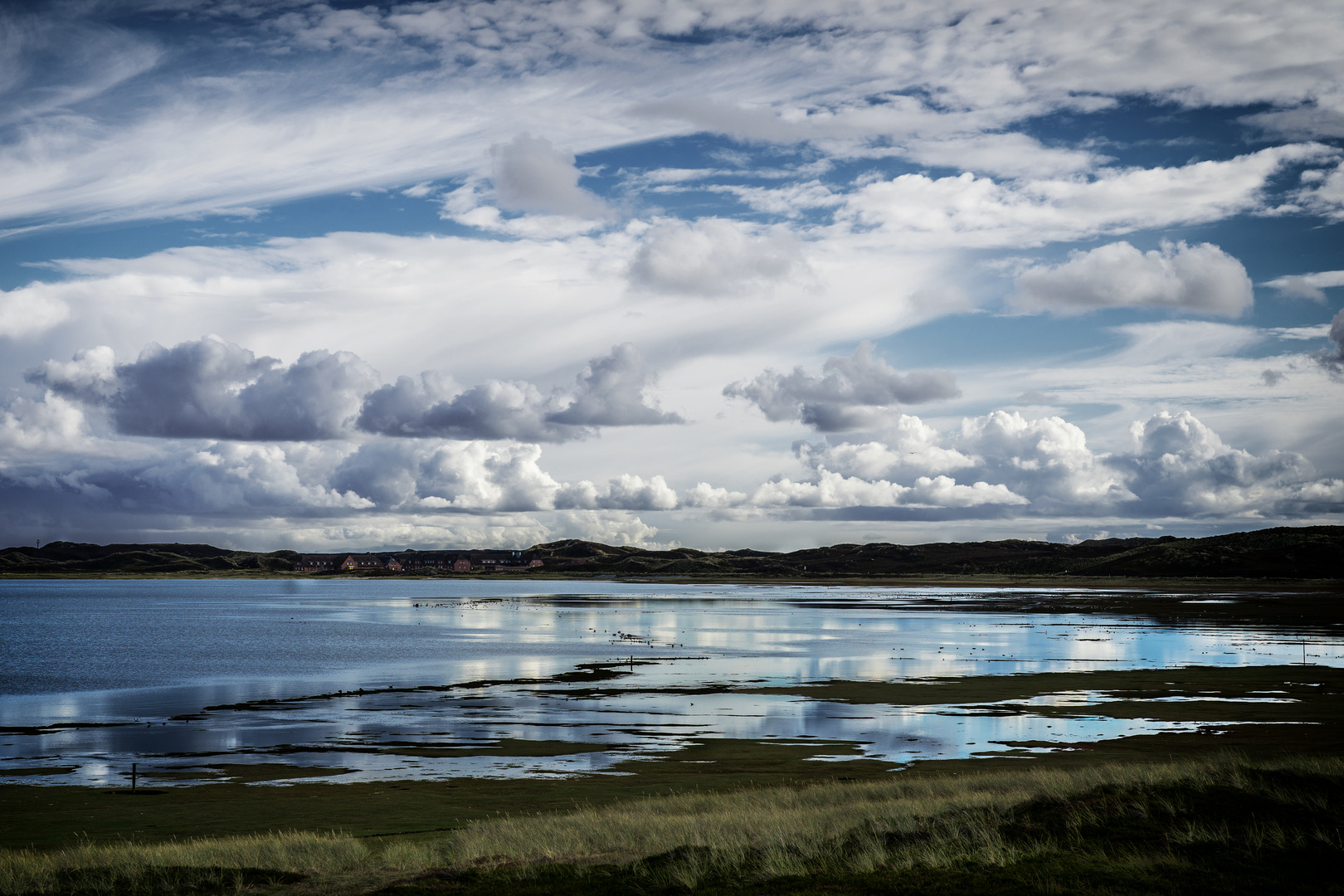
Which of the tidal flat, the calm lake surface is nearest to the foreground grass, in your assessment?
the tidal flat

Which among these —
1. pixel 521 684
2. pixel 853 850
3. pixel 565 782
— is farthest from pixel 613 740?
pixel 853 850

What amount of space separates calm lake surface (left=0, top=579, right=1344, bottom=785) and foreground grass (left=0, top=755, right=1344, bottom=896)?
12280mm

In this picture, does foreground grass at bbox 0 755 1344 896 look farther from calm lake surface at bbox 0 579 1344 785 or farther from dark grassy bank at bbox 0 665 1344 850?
calm lake surface at bbox 0 579 1344 785

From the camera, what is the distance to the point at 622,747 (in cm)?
3547

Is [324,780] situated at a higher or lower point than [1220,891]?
lower

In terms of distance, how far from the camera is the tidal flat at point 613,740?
653 inches

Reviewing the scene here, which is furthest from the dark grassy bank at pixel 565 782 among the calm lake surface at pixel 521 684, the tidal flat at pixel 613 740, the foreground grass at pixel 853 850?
the foreground grass at pixel 853 850

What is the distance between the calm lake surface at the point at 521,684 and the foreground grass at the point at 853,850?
483 inches

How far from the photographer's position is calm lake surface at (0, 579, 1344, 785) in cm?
3531

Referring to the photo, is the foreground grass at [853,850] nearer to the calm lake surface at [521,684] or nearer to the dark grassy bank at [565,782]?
the dark grassy bank at [565,782]

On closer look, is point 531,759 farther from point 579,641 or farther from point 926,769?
point 579,641

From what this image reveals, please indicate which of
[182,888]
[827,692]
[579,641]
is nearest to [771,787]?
[182,888]

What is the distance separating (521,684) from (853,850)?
135 feet

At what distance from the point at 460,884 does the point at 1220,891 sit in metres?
11.4
